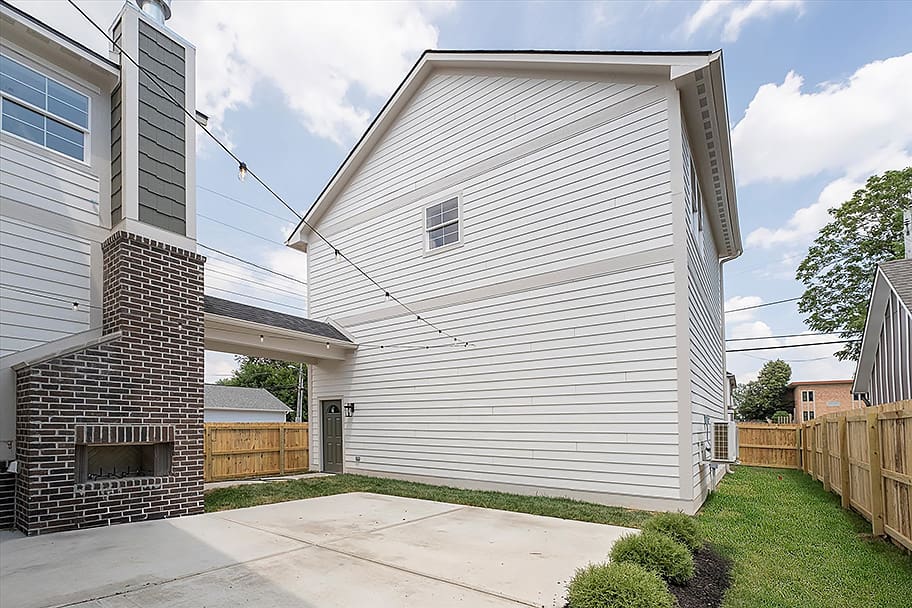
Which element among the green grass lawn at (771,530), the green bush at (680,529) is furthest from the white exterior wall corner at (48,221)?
the green bush at (680,529)

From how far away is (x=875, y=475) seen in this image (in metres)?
5.95

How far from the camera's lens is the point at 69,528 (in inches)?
239

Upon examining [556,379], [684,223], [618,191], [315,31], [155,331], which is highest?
[315,31]

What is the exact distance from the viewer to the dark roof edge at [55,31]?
637 centimetres

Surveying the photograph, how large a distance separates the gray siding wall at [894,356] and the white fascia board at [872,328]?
0.17 metres

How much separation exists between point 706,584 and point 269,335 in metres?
8.40

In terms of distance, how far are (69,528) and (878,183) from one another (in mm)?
23882

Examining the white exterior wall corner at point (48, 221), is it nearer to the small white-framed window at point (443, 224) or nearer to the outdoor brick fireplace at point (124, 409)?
the outdoor brick fireplace at point (124, 409)

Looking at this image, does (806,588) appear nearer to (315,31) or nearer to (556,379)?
(556,379)

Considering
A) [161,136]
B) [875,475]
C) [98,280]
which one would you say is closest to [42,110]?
[161,136]

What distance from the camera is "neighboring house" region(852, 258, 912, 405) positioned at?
823 centimetres

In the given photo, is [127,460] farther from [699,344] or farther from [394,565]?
[699,344]

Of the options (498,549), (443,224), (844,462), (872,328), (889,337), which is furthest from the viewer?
(443,224)

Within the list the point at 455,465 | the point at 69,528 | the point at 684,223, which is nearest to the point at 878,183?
the point at 684,223
